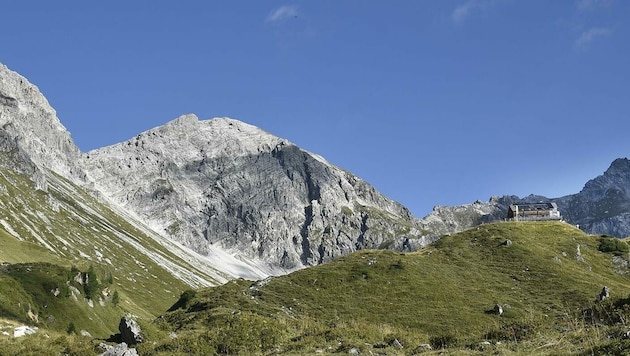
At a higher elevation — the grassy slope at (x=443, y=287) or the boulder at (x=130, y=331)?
the grassy slope at (x=443, y=287)

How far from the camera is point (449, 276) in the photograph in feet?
276

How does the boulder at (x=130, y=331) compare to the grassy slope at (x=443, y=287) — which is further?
the grassy slope at (x=443, y=287)

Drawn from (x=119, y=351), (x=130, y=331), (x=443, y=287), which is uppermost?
(x=443, y=287)

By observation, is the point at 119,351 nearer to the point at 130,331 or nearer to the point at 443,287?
the point at 130,331

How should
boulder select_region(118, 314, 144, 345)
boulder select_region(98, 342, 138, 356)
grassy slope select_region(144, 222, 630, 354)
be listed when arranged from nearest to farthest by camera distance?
boulder select_region(98, 342, 138, 356)
boulder select_region(118, 314, 144, 345)
grassy slope select_region(144, 222, 630, 354)

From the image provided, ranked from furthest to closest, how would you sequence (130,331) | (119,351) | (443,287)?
(443,287) < (130,331) < (119,351)

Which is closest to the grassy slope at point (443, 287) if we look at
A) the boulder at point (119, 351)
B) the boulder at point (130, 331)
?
the boulder at point (130, 331)

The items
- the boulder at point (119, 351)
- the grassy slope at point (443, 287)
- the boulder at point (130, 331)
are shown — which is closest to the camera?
the boulder at point (119, 351)

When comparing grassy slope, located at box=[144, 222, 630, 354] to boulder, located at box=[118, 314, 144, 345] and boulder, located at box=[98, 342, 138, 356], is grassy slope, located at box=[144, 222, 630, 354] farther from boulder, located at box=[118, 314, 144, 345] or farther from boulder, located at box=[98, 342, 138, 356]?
boulder, located at box=[98, 342, 138, 356]

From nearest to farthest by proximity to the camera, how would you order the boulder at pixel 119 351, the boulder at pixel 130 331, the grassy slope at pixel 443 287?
1. the boulder at pixel 119 351
2. the boulder at pixel 130 331
3. the grassy slope at pixel 443 287

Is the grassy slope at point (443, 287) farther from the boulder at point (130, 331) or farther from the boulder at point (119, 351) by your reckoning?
the boulder at point (119, 351)

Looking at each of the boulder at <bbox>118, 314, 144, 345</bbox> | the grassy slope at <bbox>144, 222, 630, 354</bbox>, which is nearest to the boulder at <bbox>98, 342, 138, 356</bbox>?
the boulder at <bbox>118, 314, 144, 345</bbox>

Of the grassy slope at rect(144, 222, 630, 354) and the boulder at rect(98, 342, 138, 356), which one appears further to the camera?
the grassy slope at rect(144, 222, 630, 354)

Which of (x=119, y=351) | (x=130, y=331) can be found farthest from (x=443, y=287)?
(x=119, y=351)
